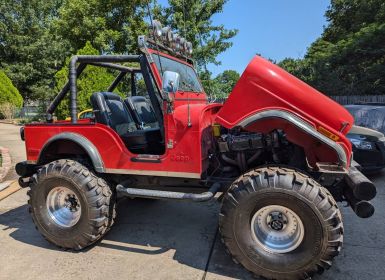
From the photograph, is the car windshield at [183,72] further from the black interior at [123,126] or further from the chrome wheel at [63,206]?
the chrome wheel at [63,206]

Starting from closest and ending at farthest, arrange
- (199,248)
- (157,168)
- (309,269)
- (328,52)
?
(309,269), (157,168), (199,248), (328,52)

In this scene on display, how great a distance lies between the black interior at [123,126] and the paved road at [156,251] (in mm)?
1122

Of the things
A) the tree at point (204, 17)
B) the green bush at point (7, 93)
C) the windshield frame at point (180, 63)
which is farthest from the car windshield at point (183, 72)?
the green bush at point (7, 93)

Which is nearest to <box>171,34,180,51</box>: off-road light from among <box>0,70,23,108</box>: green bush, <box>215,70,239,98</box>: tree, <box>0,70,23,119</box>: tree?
<box>215,70,239,98</box>: tree

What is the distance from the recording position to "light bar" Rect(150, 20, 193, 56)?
3.79m

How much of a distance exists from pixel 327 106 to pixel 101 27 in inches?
600

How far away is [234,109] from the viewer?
3.34 m

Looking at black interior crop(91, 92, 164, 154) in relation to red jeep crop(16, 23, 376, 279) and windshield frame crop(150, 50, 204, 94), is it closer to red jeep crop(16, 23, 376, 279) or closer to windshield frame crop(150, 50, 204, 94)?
red jeep crop(16, 23, 376, 279)

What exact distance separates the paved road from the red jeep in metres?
0.28

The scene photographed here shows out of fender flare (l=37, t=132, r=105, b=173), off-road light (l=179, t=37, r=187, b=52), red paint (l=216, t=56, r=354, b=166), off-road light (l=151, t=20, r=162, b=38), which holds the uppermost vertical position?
off-road light (l=151, t=20, r=162, b=38)

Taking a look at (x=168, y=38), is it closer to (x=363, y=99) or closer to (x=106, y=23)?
(x=106, y=23)

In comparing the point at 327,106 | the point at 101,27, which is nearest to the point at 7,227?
the point at 327,106

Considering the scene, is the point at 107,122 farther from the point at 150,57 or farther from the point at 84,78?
the point at 84,78

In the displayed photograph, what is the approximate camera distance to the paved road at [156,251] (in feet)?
11.3
